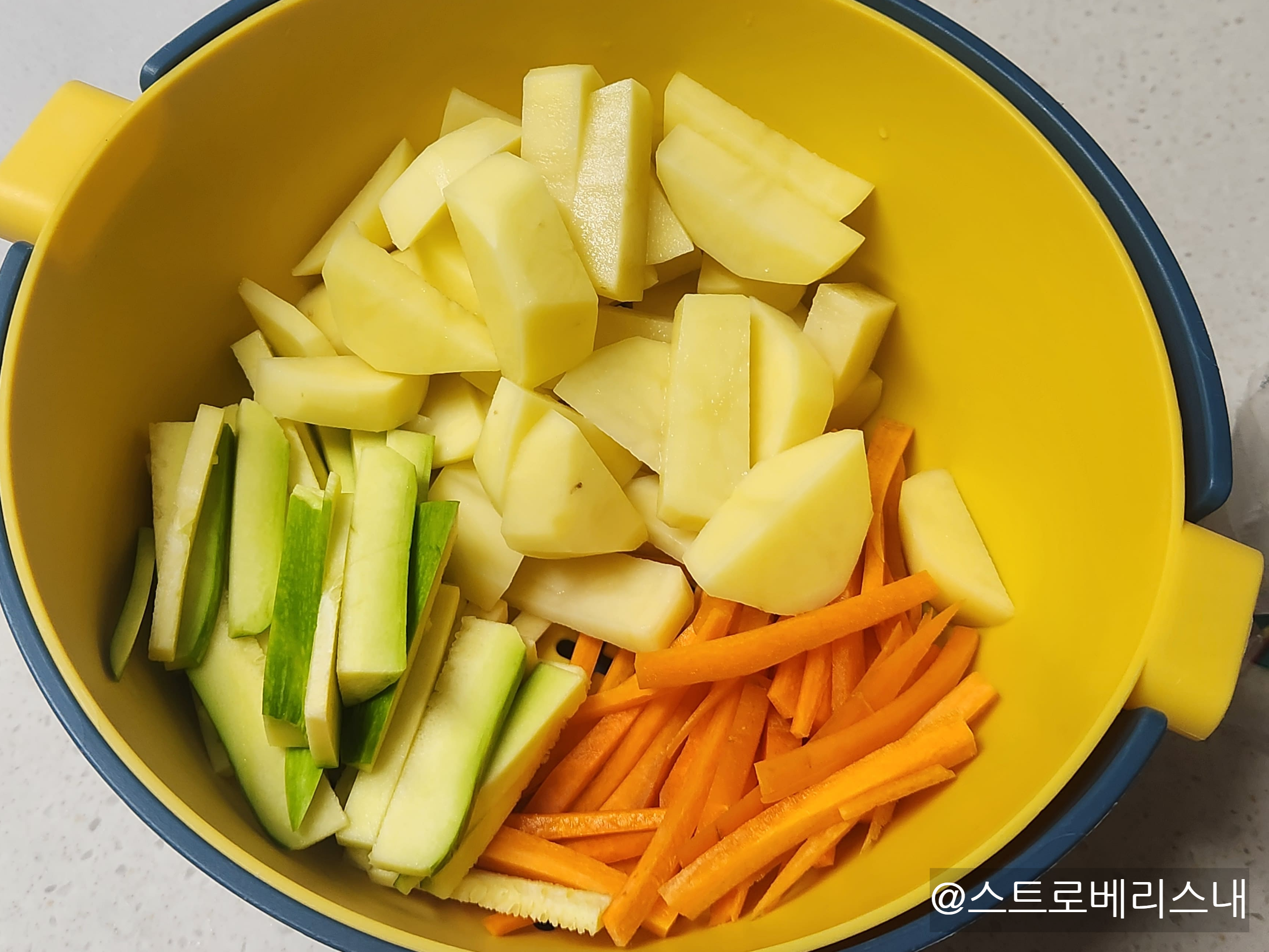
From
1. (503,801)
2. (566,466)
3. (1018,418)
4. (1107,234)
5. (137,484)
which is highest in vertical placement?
(1107,234)

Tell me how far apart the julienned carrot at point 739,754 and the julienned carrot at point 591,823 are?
0.05m

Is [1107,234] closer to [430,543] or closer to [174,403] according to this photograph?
[430,543]

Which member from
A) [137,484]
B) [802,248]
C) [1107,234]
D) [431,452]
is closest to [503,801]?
[431,452]

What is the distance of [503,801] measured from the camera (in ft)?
2.82

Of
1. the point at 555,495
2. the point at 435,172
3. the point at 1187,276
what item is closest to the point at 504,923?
the point at 555,495

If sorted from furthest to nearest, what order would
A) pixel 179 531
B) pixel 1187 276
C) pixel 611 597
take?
1. pixel 1187 276
2. pixel 611 597
3. pixel 179 531

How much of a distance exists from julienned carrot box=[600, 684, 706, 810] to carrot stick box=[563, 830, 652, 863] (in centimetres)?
3

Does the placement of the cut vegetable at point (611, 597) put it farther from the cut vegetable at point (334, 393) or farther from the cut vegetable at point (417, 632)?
the cut vegetable at point (334, 393)

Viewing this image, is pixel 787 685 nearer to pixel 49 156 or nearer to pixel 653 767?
pixel 653 767

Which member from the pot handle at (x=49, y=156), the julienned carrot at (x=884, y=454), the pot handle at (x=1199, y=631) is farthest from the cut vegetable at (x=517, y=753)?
the pot handle at (x=49, y=156)

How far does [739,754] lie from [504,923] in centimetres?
27

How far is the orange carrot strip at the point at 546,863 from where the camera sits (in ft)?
2.77

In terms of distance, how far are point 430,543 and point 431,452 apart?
14 centimetres

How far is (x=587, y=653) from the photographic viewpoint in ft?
3.18
